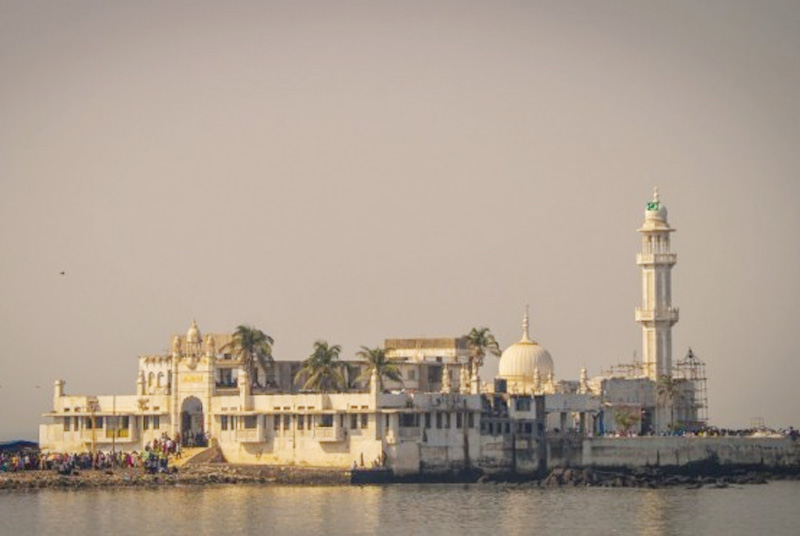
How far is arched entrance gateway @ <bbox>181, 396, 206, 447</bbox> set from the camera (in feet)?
435

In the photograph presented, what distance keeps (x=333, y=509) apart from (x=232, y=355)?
2737 centimetres

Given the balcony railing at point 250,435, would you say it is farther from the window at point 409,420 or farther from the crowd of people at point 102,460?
the window at point 409,420

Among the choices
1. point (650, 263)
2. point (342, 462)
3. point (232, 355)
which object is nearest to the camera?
point (342, 462)

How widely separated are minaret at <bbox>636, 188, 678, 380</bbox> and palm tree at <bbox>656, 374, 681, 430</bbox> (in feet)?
4.93

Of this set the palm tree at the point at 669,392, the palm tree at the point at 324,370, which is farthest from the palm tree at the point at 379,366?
the palm tree at the point at 669,392

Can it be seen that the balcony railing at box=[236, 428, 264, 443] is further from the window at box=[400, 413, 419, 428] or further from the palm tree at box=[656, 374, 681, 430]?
the palm tree at box=[656, 374, 681, 430]

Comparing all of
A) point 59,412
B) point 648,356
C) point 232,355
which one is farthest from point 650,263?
point 59,412

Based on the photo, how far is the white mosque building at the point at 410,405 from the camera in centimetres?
12581

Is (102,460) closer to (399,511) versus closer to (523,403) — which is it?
(523,403)

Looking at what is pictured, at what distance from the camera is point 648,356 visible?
477ft

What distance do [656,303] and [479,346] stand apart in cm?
1374

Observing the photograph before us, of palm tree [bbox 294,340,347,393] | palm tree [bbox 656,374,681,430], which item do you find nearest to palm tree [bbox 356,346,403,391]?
palm tree [bbox 294,340,347,393]

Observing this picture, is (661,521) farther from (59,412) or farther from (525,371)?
(59,412)

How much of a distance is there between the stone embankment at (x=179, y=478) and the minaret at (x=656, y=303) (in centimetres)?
2818
